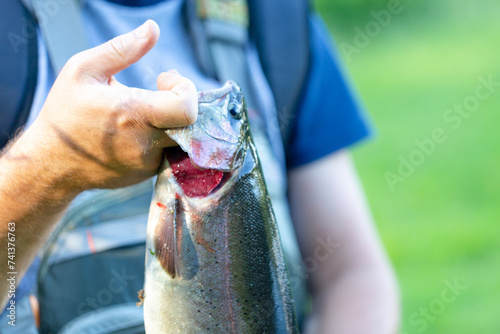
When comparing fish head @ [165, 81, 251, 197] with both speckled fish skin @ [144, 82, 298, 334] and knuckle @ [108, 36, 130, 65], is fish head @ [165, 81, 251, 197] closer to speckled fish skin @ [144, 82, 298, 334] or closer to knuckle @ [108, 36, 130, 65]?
speckled fish skin @ [144, 82, 298, 334]

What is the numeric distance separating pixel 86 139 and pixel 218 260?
1.36 ft

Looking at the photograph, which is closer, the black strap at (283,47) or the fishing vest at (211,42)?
the fishing vest at (211,42)

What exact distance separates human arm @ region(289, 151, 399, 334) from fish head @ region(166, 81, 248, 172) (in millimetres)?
911

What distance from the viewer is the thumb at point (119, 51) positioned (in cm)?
131

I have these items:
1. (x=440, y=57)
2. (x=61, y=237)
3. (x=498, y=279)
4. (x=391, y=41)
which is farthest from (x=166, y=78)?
(x=391, y=41)

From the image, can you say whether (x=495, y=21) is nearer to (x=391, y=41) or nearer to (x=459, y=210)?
(x=391, y=41)

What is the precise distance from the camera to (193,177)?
148 cm

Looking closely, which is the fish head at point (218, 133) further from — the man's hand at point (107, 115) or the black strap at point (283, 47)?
the black strap at point (283, 47)
